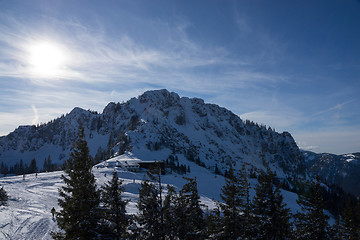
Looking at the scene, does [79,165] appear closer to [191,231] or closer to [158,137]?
[191,231]

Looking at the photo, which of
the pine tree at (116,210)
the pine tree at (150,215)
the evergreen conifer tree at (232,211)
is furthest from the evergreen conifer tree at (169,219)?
the evergreen conifer tree at (232,211)

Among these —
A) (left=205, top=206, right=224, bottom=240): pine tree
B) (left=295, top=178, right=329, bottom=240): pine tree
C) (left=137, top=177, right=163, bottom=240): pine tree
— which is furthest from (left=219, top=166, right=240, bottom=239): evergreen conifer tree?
(left=295, top=178, right=329, bottom=240): pine tree

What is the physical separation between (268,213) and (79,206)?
44.8 ft

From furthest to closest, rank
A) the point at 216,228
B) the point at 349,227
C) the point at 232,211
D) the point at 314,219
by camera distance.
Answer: the point at 349,227
the point at 314,219
the point at 216,228
the point at 232,211

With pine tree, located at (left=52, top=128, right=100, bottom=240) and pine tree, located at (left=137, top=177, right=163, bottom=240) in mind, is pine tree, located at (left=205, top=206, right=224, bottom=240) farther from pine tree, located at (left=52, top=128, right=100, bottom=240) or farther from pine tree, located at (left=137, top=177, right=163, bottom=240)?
pine tree, located at (left=52, top=128, right=100, bottom=240)

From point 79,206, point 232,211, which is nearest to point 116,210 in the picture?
point 79,206

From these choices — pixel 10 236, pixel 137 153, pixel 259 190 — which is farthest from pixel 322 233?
pixel 137 153

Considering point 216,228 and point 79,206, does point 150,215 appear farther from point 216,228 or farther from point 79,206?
point 79,206

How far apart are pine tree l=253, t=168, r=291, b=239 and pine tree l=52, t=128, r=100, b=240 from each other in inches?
465

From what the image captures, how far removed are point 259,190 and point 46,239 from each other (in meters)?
22.2

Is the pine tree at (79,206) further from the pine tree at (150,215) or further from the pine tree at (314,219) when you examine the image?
the pine tree at (314,219)

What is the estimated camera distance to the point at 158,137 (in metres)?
141

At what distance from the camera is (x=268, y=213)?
1658 cm

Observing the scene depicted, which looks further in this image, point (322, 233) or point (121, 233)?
point (322, 233)
